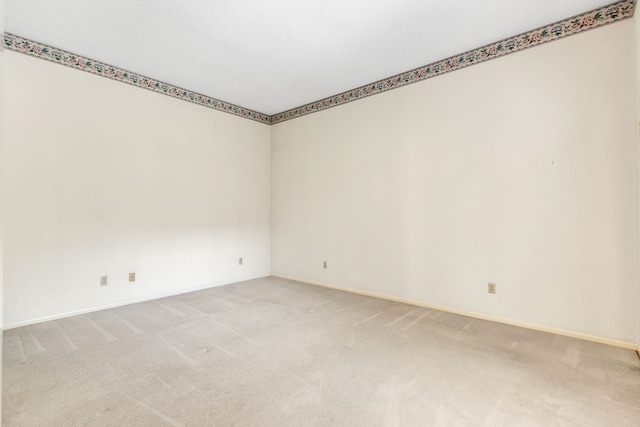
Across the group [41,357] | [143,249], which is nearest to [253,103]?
[143,249]

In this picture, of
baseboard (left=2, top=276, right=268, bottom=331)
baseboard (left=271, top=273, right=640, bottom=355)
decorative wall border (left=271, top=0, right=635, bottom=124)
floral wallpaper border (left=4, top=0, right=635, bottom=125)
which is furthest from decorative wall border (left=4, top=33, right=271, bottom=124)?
baseboard (left=271, top=273, right=640, bottom=355)

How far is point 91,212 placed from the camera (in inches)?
134

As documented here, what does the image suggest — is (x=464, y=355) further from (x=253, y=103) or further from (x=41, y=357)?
(x=253, y=103)

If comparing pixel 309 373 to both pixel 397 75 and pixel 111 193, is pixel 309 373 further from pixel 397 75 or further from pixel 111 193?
pixel 397 75

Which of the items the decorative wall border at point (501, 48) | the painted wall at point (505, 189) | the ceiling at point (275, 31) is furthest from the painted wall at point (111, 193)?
the decorative wall border at point (501, 48)

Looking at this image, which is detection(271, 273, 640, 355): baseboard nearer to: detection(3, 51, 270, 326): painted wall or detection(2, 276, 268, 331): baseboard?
detection(2, 276, 268, 331): baseboard

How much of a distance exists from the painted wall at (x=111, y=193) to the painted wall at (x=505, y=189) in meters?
1.61

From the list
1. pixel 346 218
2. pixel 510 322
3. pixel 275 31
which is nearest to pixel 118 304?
pixel 346 218

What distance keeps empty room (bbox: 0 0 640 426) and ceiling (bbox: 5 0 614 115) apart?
0.02 metres

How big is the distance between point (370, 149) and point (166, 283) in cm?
308

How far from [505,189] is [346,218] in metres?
1.92

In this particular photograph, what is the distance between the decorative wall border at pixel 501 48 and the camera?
8.48ft

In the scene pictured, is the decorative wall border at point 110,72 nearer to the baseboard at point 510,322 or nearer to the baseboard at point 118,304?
the baseboard at point 118,304

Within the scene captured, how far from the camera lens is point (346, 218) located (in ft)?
14.1
